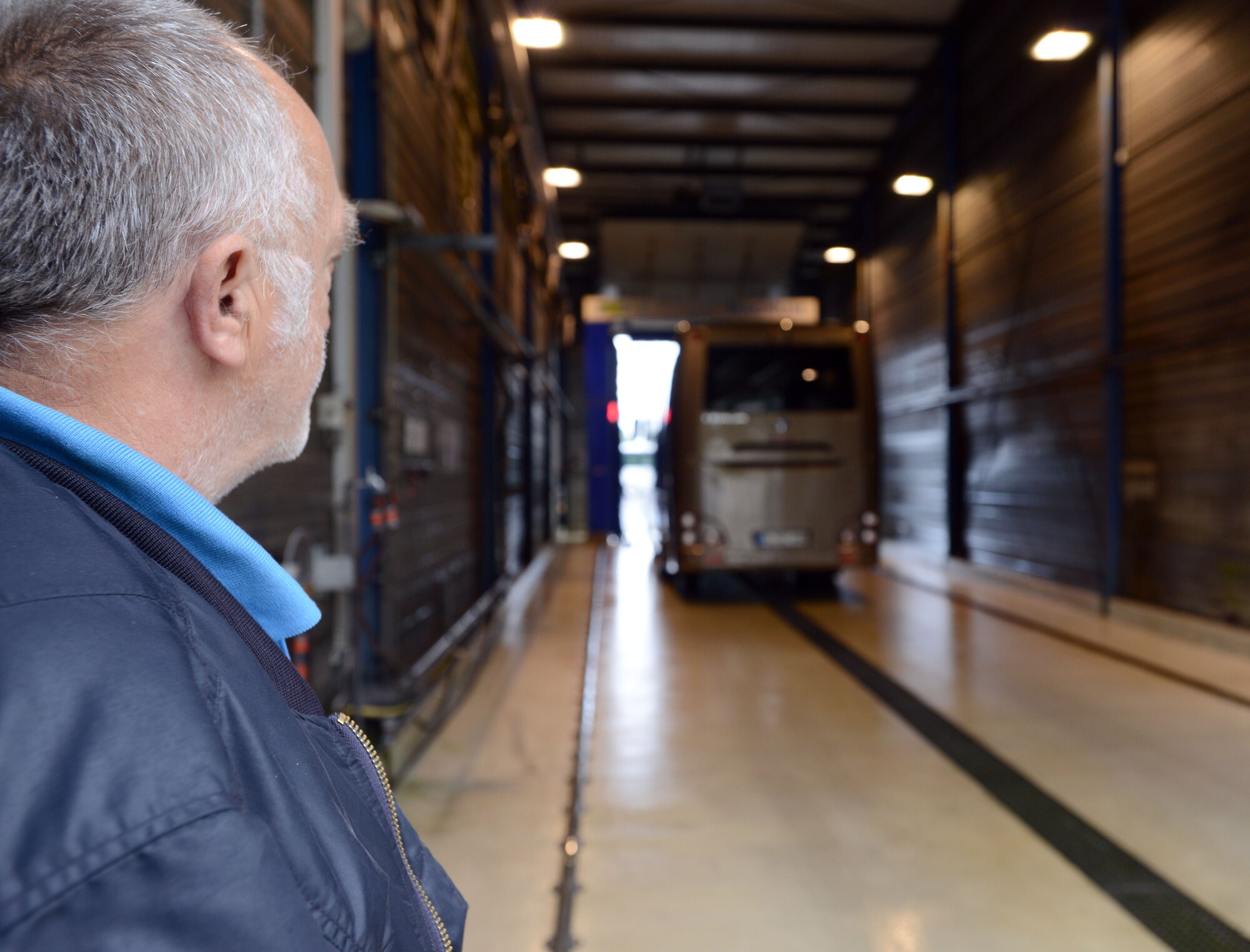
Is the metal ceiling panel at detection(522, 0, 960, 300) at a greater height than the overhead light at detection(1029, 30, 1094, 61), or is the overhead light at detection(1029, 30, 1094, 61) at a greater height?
the metal ceiling panel at detection(522, 0, 960, 300)

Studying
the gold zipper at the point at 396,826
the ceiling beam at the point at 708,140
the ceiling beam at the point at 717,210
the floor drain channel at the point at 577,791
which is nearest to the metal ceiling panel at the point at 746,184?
the ceiling beam at the point at 717,210

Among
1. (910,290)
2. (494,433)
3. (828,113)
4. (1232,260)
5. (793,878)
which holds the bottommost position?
(793,878)

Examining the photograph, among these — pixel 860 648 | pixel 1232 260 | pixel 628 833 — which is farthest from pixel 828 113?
pixel 628 833

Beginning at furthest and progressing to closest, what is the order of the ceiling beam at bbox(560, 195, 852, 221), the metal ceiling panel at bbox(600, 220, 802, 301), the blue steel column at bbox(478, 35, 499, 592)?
the metal ceiling panel at bbox(600, 220, 802, 301) → the ceiling beam at bbox(560, 195, 852, 221) → the blue steel column at bbox(478, 35, 499, 592)

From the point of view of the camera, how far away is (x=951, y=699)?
15.9 feet

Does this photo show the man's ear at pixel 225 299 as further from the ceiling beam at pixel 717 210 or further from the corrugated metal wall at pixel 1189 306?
the ceiling beam at pixel 717 210

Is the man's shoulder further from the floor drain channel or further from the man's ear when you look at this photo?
the floor drain channel

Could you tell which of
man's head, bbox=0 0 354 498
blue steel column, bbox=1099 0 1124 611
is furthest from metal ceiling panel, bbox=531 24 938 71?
man's head, bbox=0 0 354 498

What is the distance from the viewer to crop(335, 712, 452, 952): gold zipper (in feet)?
2.79

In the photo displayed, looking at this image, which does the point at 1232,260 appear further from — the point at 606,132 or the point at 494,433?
the point at 606,132

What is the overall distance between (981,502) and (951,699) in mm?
6207

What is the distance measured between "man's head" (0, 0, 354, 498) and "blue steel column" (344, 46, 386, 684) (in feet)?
11.2

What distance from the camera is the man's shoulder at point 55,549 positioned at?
1.81 feet

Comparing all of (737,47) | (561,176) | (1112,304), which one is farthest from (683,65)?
(1112,304)
